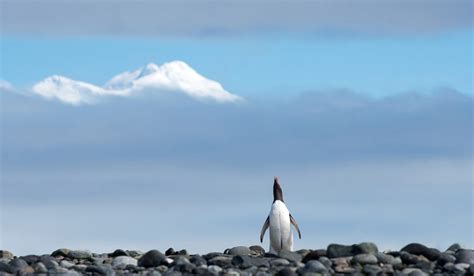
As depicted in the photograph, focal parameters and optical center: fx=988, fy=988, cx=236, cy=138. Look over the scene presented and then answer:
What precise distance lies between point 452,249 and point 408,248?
262 cm

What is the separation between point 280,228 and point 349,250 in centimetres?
364

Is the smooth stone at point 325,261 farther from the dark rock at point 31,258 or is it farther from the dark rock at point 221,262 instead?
the dark rock at point 31,258

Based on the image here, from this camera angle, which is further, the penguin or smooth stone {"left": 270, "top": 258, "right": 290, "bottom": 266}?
the penguin

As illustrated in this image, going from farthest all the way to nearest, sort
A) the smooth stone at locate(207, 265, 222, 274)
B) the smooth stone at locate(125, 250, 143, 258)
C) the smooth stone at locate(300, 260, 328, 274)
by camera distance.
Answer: the smooth stone at locate(125, 250, 143, 258) → the smooth stone at locate(207, 265, 222, 274) → the smooth stone at locate(300, 260, 328, 274)

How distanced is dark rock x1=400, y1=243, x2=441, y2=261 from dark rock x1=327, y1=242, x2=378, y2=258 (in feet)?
1.68

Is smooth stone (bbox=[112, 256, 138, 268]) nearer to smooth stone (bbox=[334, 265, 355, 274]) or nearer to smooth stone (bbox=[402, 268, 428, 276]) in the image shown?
smooth stone (bbox=[334, 265, 355, 274])

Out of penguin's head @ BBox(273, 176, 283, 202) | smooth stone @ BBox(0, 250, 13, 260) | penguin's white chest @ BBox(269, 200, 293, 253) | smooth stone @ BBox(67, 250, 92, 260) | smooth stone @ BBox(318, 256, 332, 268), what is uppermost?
penguin's head @ BBox(273, 176, 283, 202)

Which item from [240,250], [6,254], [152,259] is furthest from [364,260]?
[6,254]

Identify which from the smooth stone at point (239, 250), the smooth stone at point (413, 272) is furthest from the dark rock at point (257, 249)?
the smooth stone at point (413, 272)

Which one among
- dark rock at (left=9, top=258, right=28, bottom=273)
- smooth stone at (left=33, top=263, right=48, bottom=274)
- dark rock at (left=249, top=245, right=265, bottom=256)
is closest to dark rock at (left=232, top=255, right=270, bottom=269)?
smooth stone at (left=33, top=263, right=48, bottom=274)

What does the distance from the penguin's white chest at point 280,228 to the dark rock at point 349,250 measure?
359cm

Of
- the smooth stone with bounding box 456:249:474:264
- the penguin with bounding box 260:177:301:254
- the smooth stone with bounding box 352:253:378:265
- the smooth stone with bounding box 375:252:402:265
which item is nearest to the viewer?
the smooth stone with bounding box 352:253:378:265

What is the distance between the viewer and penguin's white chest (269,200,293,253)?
1700 centimetres

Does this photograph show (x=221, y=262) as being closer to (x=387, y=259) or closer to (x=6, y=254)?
(x=387, y=259)
